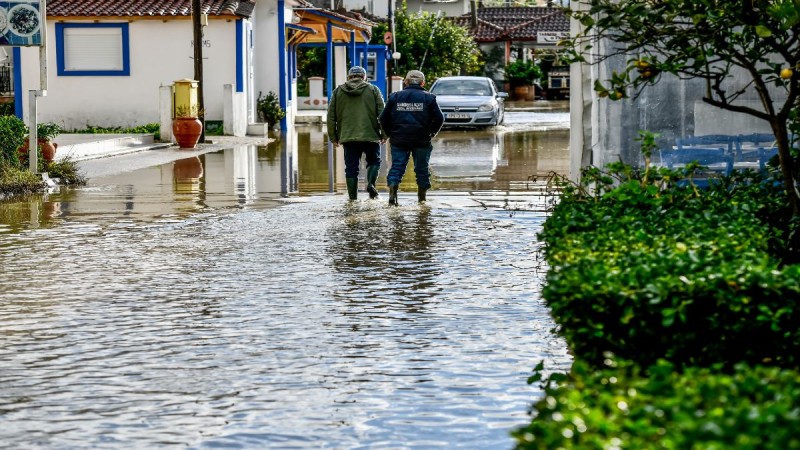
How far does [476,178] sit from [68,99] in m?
17.9

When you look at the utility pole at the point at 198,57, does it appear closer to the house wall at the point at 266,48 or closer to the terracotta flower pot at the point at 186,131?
the terracotta flower pot at the point at 186,131

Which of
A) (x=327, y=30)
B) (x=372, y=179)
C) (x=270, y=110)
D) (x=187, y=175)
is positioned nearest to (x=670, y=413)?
(x=372, y=179)

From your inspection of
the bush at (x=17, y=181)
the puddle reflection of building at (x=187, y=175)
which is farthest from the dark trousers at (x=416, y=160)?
the bush at (x=17, y=181)

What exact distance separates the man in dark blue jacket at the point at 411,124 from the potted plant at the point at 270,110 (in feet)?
72.5

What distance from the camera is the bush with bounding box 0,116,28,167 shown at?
18812 millimetres

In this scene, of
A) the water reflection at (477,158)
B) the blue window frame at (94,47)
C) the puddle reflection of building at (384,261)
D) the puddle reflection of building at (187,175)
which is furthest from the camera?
the blue window frame at (94,47)

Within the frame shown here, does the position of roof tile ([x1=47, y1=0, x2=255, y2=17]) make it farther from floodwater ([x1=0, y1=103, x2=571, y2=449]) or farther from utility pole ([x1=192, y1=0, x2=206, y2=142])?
floodwater ([x1=0, y1=103, x2=571, y2=449])

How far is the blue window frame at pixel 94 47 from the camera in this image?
3606 cm

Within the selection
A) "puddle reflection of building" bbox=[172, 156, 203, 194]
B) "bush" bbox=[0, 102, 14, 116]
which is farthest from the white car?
"puddle reflection of building" bbox=[172, 156, 203, 194]

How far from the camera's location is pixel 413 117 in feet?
54.1

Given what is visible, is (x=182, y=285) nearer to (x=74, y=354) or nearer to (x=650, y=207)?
(x=74, y=354)

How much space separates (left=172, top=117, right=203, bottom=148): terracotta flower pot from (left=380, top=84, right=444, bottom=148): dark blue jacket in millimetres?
12921

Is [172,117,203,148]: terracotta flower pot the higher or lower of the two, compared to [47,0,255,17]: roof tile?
lower

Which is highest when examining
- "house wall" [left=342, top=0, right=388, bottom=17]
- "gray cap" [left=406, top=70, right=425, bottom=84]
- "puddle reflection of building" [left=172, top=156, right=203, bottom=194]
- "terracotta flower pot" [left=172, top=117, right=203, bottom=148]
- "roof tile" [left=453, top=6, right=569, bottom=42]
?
"house wall" [left=342, top=0, right=388, bottom=17]
